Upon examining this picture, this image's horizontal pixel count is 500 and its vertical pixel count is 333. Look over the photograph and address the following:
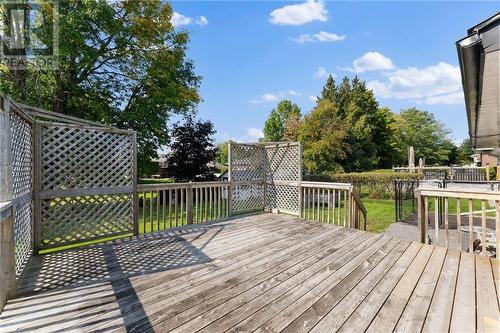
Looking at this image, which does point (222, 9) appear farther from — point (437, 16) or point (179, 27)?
point (437, 16)

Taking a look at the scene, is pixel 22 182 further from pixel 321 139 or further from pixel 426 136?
pixel 426 136

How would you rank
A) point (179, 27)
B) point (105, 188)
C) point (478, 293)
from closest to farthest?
point (478, 293)
point (105, 188)
point (179, 27)

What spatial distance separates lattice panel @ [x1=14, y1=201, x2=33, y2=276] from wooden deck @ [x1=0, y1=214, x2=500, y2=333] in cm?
18

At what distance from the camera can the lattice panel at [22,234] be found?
2596mm

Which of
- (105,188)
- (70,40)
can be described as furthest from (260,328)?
(70,40)

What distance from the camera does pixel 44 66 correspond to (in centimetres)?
781

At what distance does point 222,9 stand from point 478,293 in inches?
336

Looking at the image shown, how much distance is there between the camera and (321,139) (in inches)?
579

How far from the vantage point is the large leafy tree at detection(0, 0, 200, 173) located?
7.83 metres

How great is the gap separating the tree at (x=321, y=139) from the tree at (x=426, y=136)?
21679 millimetres

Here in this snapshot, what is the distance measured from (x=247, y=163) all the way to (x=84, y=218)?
3.68 metres

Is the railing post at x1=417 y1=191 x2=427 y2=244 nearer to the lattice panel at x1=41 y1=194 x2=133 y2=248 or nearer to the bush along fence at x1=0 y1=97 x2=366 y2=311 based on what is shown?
the bush along fence at x1=0 y1=97 x2=366 y2=311

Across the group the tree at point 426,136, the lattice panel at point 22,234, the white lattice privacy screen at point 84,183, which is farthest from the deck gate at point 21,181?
the tree at point 426,136

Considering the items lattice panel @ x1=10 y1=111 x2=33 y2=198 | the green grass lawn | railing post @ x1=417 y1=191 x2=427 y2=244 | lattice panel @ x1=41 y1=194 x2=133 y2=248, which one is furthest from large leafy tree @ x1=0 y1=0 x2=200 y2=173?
railing post @ x1=417 y1=191 x2=427 y2=244
